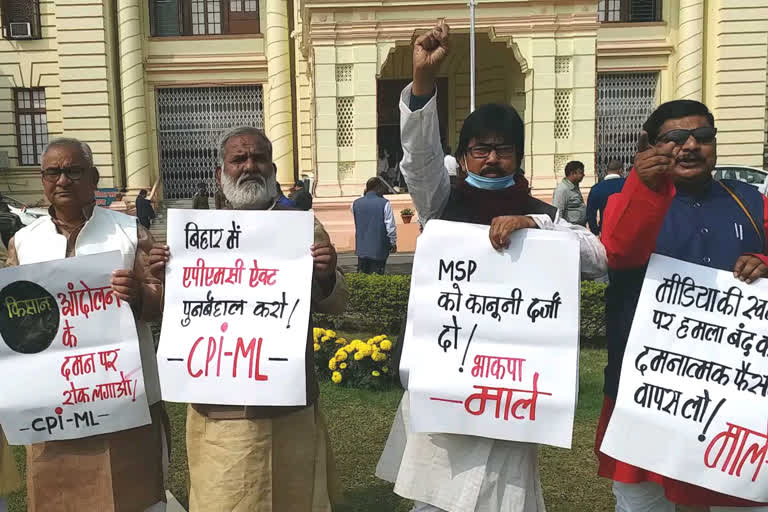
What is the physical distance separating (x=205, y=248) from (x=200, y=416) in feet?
2.30

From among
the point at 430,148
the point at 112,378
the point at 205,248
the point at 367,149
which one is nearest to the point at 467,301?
the point at 430,148

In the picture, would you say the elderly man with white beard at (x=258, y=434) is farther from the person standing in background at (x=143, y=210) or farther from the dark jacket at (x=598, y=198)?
the person standing in background at (x=143, y=210)

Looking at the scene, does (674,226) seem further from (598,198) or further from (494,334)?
(598,198)

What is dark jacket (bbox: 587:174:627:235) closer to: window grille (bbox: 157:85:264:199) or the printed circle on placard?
the printed circle on placard

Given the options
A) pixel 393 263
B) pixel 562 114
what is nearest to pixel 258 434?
pixel 393 263

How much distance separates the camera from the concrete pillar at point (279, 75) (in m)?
19.9

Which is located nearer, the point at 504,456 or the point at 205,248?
the point at 504,456

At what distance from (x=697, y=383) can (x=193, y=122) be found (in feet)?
69.0

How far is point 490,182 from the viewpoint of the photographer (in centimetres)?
262

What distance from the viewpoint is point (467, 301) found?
2.58 meters

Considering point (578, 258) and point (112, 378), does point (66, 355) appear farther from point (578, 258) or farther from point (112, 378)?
point (578, 258)

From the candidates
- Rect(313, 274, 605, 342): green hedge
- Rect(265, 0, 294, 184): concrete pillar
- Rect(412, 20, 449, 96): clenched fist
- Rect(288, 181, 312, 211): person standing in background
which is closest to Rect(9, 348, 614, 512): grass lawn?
Rect(313, 274, 605, 342): green hedge

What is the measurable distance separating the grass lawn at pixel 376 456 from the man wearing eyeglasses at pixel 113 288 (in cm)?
145

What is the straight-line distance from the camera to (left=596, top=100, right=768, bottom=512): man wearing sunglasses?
94.4 inches
